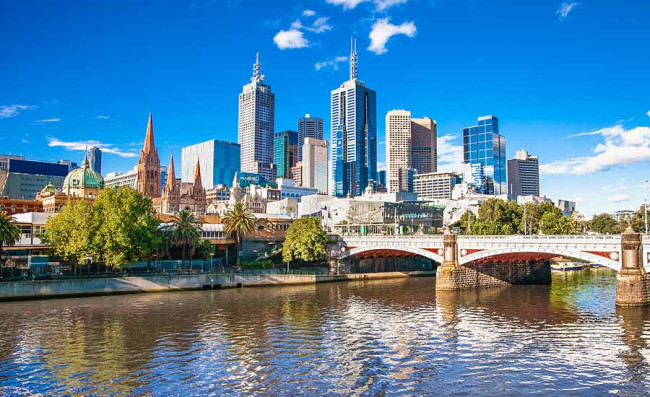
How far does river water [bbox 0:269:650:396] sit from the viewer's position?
4053 centimetres

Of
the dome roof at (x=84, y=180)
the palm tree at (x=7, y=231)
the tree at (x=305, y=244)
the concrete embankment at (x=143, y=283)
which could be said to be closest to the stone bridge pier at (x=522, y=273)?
the concrete embankment at (x=143, y=283)

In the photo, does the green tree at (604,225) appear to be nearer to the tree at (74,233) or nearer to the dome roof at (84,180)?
the tree at (74,233)

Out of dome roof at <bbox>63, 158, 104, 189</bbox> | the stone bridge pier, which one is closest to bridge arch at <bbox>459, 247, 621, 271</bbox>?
the stone bridge pier

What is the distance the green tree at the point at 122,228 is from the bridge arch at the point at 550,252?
55.2m

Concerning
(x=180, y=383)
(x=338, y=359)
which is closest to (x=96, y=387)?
(x=180, y=383)

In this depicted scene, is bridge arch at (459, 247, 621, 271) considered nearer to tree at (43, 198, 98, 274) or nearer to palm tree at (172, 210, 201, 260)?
palm tree at (172, 210, 201, 260)

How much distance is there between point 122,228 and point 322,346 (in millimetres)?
50569

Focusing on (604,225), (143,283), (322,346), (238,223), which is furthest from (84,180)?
(604,225)

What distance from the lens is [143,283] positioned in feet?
304

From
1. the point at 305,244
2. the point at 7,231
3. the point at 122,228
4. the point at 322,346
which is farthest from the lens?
the point at 305,244

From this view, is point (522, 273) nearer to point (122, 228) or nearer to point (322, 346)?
point (322, 346)

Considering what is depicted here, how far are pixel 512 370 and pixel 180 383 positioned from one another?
2656 centimetres

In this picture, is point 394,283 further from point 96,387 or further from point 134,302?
point 96,387

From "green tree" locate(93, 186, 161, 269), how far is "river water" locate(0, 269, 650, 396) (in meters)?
8.75
